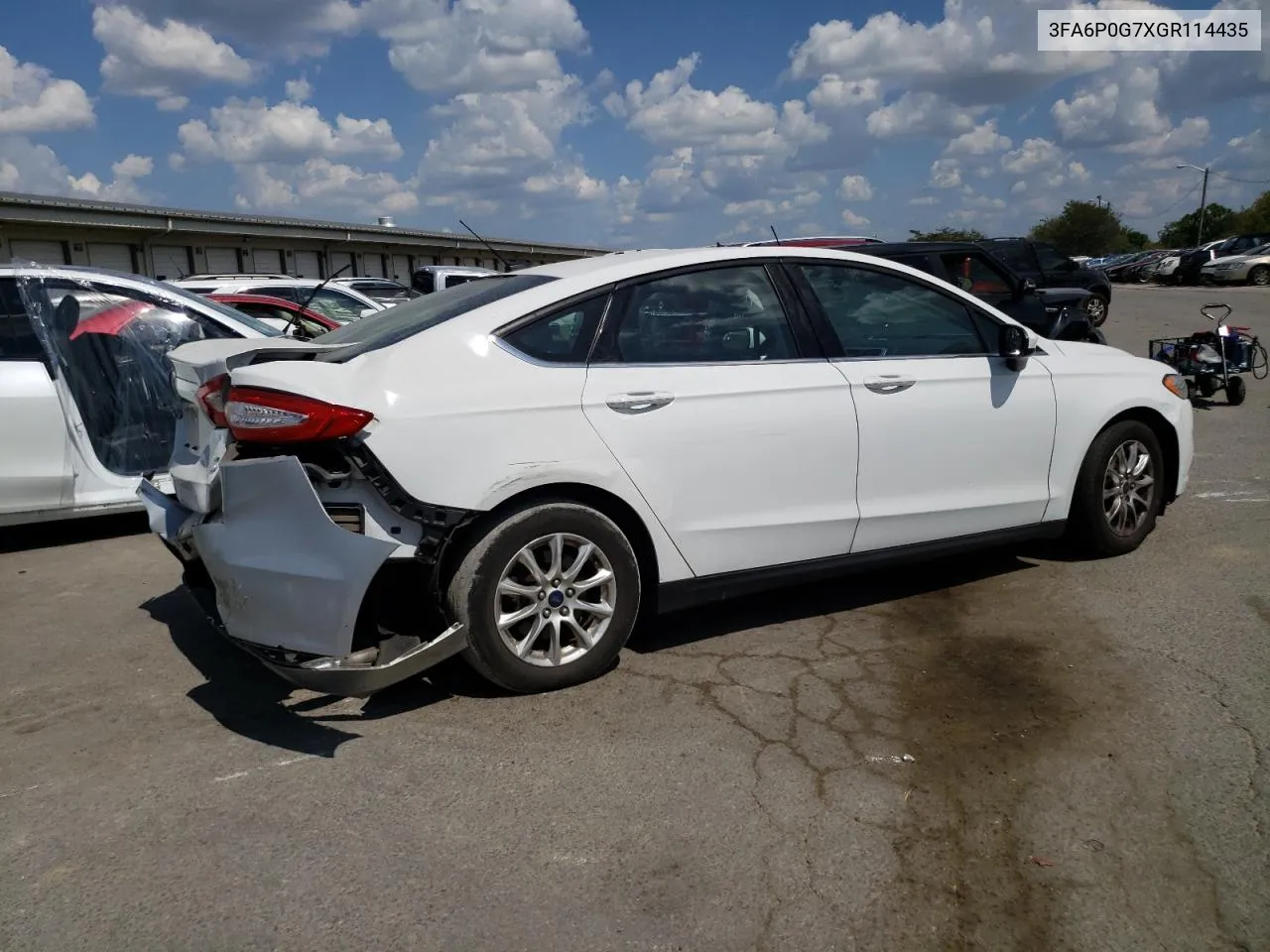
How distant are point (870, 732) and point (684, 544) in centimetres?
102

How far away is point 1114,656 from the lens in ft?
13.9

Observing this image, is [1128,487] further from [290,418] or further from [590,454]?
[290,418]

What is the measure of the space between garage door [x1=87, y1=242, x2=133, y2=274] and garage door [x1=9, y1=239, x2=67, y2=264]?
81cm

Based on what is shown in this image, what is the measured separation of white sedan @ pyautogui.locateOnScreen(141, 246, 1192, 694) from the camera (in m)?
3.54

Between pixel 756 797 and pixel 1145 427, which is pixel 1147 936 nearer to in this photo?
pixel 756 797

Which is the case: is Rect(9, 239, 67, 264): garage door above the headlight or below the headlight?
above

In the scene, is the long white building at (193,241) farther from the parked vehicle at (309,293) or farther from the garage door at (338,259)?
the parked vehicle at (309,293)

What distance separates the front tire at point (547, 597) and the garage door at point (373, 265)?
42791 mm

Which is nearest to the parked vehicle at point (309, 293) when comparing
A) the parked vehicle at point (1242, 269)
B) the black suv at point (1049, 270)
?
the black suv at point (1049, 270)

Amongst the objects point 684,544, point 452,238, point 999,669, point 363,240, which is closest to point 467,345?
point 684,544

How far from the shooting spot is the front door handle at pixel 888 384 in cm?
450

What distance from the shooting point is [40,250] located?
28141mm

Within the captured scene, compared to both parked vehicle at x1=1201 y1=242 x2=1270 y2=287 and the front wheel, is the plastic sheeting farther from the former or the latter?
parked vehicle at x1=1201 y1=242 x2=1270 y2=287

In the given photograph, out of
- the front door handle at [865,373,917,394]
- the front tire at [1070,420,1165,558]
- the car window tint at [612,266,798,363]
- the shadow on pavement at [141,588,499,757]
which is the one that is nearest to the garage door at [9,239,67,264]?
the shadow on pavement at [141,588,499,757]
